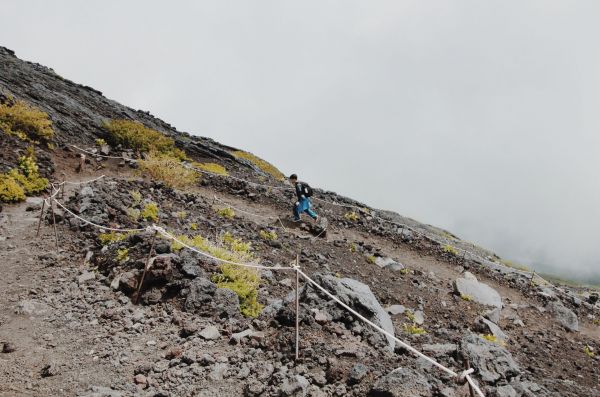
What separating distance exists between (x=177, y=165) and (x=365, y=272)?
12846mm

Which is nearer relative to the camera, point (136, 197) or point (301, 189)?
point (136, 197)

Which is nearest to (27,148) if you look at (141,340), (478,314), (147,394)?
(141,340)

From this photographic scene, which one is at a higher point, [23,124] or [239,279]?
[23,124]

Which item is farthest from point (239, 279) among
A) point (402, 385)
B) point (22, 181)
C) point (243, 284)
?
point (22, 181)

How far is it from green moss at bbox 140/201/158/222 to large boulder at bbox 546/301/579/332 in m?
16.9

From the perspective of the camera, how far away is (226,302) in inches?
326

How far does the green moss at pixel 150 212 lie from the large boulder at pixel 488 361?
10.5 metres

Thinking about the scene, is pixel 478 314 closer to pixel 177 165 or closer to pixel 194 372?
pixel 194 372

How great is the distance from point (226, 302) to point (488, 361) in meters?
5.23

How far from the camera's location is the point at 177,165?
22281 mm

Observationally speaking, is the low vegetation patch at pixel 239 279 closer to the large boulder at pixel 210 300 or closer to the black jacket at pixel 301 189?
the large boulder at pixel 210 300

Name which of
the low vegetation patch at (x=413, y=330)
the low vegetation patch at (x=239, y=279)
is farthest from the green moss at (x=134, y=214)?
the low vegetation patch at (x=413, y=330)

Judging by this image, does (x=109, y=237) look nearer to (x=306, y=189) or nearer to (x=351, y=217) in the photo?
(x=306, y=189)

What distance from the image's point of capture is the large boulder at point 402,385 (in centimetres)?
554
